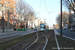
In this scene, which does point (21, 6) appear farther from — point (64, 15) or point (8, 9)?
point (64, 15)

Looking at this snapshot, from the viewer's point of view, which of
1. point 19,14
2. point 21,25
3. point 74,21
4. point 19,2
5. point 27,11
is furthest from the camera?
point 21,25

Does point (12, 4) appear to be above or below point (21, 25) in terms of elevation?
above

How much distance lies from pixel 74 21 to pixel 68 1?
6879 cm

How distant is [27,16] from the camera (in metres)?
64.9

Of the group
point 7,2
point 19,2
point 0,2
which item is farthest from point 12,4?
point 19,2

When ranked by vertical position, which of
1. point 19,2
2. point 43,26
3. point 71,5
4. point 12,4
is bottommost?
point 43,26

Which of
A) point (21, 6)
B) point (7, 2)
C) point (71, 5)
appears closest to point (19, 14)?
point (21, 6)

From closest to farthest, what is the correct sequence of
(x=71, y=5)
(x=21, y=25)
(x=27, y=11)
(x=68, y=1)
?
(x=68, y=1)
(x=71, y=5)
(x=27, y=11)
(x=21, y=25)

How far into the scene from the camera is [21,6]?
5722 cm

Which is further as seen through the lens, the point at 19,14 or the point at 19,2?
the point at 19,14

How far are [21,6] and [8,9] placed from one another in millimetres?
17713

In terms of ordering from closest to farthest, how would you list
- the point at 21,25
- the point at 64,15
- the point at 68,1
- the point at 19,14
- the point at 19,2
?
the point at 68,1
the point at 19,2
the point at 19,14
the point at 21,25
the point at 64,15

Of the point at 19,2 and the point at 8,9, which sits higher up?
the point at 19,2

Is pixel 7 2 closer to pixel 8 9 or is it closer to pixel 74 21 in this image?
pixel 8 9
